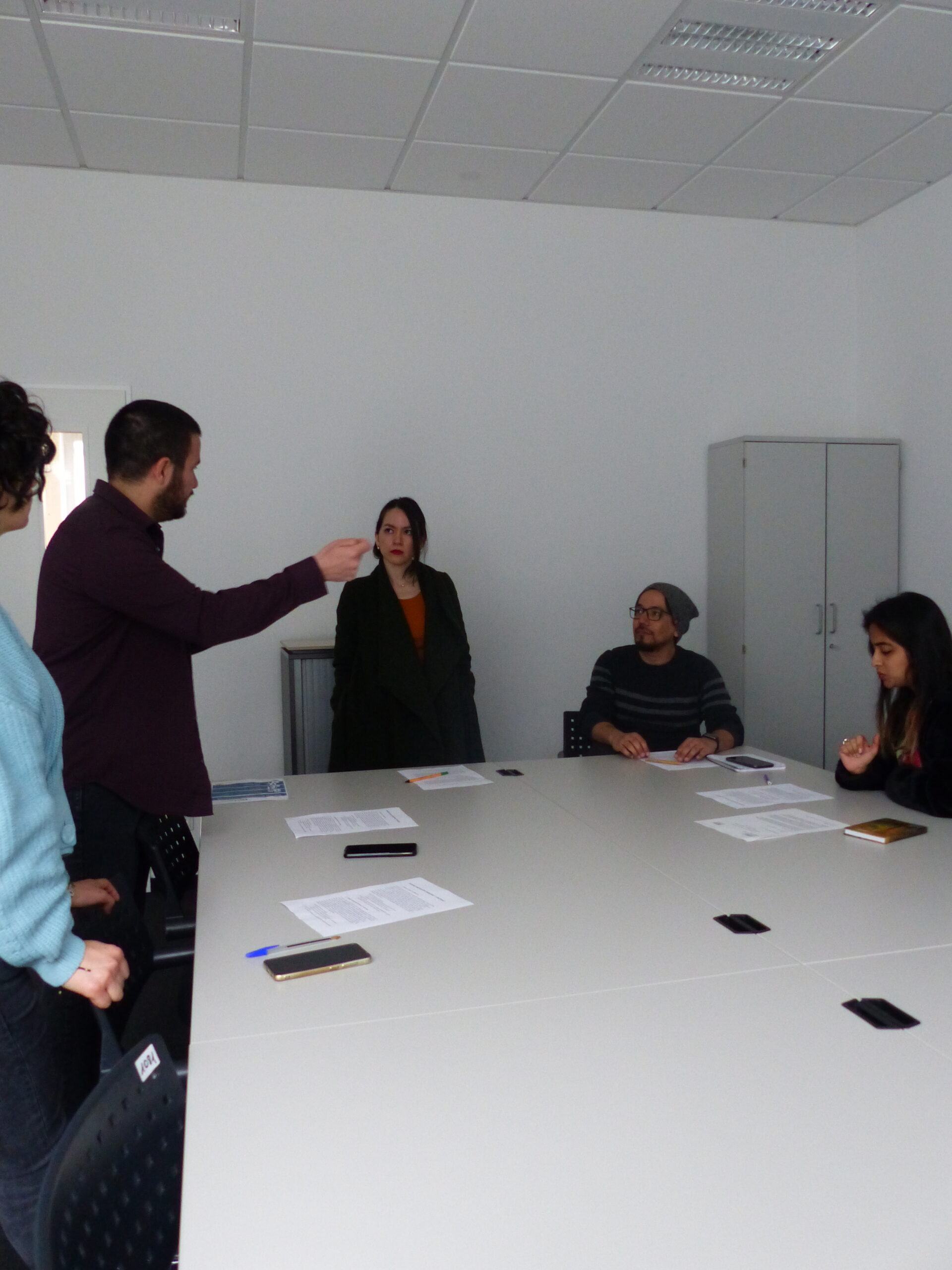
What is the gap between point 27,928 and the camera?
1.24 meters

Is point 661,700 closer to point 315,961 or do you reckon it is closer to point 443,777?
point 443,777

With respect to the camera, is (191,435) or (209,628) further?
(191,435)

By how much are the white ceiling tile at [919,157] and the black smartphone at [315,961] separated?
12.8 ft

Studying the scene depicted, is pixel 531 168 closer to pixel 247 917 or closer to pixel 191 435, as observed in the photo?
pixel 191 435

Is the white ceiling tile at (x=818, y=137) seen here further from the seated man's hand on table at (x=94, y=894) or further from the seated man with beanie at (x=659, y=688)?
the seated man's hand on table at (x=94, y=894)

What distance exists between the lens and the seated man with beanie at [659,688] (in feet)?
11.8

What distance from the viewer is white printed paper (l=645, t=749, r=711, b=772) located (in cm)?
315

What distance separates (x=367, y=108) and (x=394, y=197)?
A: 879 millimetres

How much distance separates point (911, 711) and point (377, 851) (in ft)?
4.66

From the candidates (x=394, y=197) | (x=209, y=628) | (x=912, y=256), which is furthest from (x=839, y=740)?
(x=209, y=628)

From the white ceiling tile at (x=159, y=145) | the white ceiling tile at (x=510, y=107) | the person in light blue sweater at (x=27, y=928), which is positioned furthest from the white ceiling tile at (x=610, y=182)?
the person in light blue sweater at (x=27, y=928)

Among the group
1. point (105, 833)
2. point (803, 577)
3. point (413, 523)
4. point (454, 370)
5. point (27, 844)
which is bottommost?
point (105, 833)

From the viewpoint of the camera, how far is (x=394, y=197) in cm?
462

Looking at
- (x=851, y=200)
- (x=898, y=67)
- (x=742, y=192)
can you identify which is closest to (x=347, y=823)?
(x=898, y=67)
